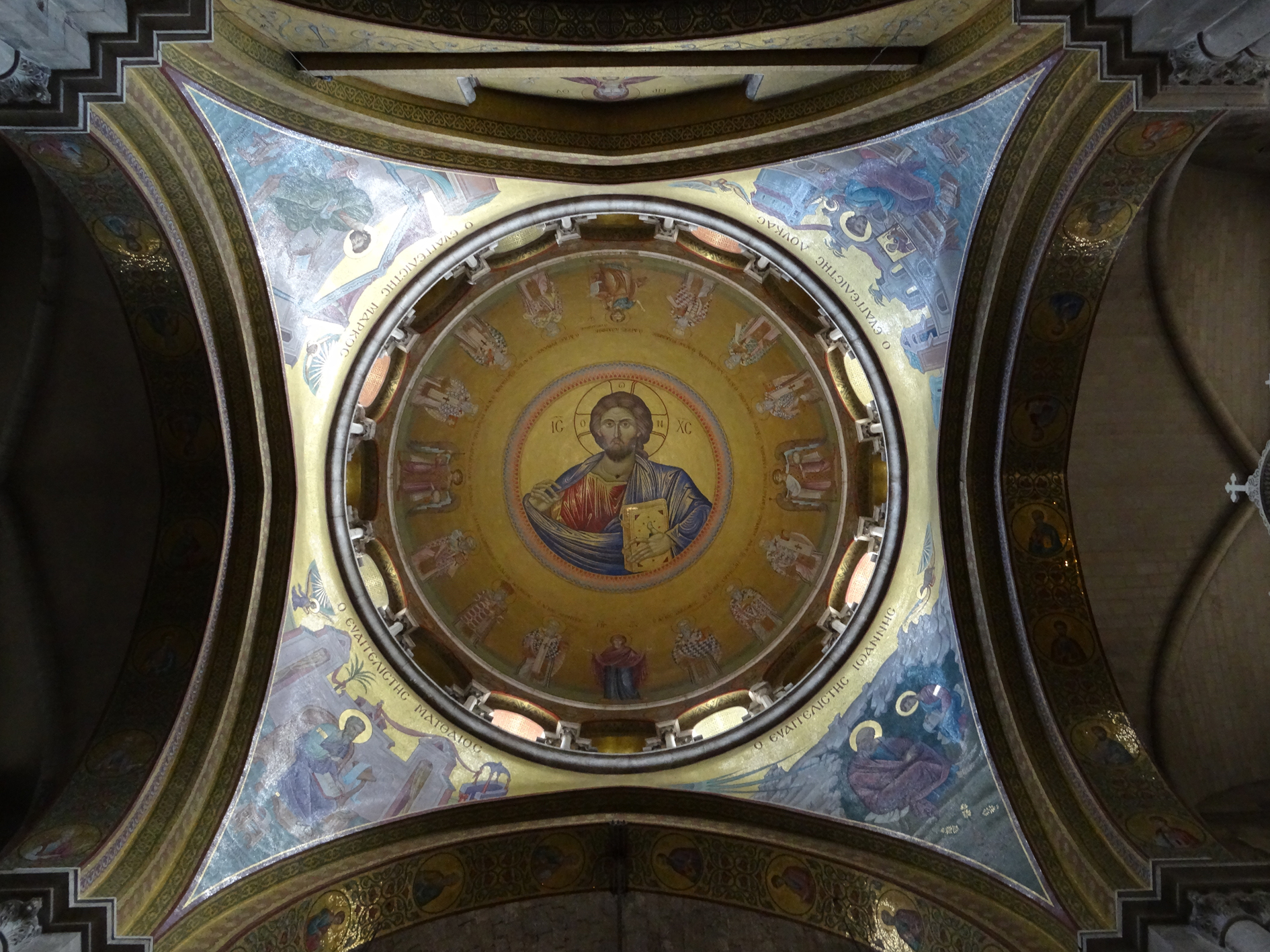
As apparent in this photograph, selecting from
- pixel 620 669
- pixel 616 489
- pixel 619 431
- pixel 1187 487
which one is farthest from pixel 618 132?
pixel 620 669

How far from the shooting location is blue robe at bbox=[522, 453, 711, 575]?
15.6 metres

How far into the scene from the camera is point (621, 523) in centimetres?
1571

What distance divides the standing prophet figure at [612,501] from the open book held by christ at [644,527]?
5 cm

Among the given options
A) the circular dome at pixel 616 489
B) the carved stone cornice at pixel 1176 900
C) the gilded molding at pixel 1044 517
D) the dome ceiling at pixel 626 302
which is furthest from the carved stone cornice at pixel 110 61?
the carved stone cornice at pixel 1176 900

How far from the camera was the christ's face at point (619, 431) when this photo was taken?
15508 millimetres

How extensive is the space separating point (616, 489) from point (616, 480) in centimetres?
16

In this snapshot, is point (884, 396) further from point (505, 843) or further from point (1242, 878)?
point (505, 843)

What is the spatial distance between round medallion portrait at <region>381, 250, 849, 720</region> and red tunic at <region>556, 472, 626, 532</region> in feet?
0.13

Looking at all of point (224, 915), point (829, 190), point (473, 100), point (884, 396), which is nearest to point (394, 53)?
point (473, 100)

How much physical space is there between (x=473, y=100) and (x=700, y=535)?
8631 millimetres

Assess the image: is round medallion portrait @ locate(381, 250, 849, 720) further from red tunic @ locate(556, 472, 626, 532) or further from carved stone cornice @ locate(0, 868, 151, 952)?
carved stone cornice @ locate(0, 868, 151, 952)

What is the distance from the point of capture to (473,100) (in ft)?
31.7

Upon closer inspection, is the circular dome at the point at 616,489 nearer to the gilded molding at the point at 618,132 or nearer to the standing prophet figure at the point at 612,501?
the standing prophet figure at the point at 612,501

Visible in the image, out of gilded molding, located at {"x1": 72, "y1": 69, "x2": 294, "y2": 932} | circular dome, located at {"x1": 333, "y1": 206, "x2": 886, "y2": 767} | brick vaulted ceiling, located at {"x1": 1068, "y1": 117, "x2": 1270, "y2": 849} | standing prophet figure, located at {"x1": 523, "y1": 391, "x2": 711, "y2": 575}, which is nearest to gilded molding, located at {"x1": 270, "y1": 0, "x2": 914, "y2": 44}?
gilded molding, located at {"x1": 72, "y1": 69, "x2": 294, "y2": 932}
